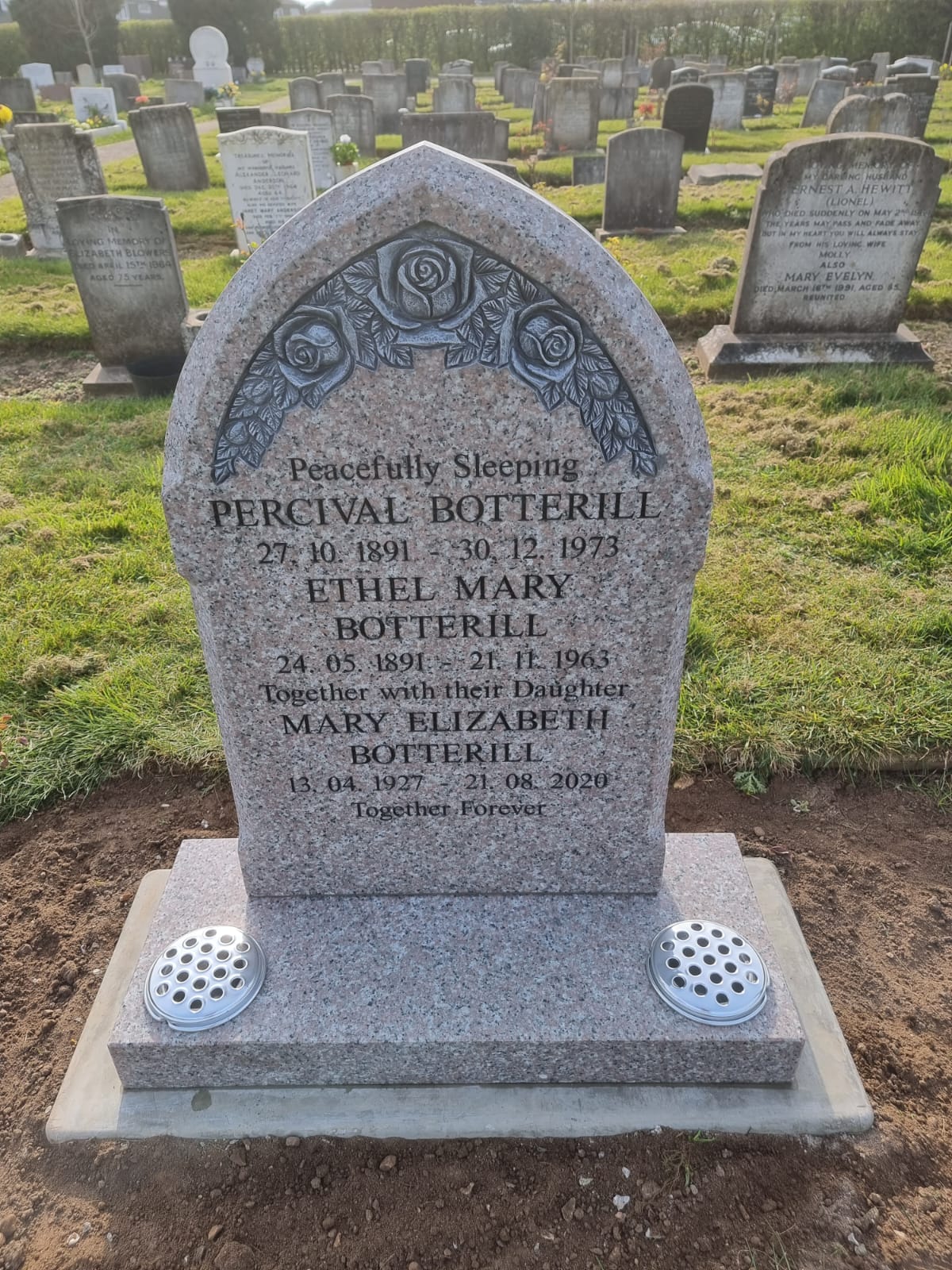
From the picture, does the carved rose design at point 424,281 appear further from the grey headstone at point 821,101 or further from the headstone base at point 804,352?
the grey headstone at point 821,101

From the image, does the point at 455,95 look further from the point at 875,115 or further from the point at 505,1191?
the point at 505,1191

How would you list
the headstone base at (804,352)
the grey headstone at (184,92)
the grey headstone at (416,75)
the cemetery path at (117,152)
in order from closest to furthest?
the headstone base at (804,352), the cemetery path at (117,152), the grey headstone at (184,92), the grey headstone at (416,75)

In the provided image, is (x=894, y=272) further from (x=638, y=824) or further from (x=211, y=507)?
(x=211, y=507)

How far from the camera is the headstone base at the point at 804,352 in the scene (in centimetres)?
729

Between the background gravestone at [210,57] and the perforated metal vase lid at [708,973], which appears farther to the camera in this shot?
the background gravestone at [210,57]

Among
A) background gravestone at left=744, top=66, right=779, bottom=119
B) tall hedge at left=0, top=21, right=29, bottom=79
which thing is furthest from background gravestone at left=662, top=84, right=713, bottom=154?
tall hedge at left=0, top=21, right=29, bottom=79

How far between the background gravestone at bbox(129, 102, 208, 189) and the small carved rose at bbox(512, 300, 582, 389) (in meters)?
15.3

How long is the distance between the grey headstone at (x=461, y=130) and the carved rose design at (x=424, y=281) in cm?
1311

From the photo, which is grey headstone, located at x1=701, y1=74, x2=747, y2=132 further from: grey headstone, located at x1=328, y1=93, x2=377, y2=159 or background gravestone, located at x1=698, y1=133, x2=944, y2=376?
background gravestone, located at x1=698, y1=133, x2=944, y2=376

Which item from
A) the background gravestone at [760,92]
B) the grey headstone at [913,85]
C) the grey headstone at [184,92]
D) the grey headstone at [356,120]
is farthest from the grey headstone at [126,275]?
the grey headstone at [184,92]

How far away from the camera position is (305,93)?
772 inches

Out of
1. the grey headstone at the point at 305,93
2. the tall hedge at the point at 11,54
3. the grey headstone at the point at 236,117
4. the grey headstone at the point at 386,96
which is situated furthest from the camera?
the tall hedge at the point at 11,54

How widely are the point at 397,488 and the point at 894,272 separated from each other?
6905mm

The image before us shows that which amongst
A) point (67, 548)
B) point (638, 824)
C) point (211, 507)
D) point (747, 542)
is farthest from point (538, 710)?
point (67, 548)
